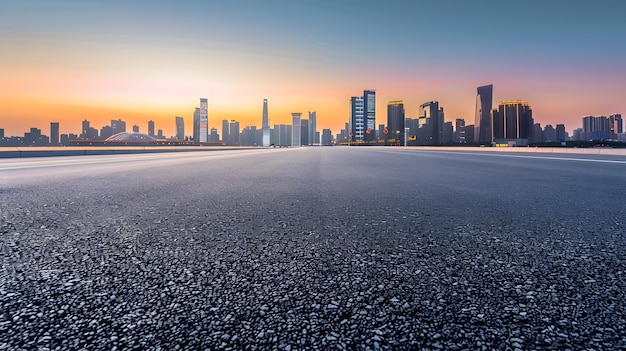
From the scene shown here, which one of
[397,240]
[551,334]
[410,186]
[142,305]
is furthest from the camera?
[410,186]

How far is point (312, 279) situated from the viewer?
227cm

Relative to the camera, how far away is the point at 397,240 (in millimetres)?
3230

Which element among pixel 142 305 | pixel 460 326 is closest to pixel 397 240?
pixel 460 326

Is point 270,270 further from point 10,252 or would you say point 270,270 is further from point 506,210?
point 506,210

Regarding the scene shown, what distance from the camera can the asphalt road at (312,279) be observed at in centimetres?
161

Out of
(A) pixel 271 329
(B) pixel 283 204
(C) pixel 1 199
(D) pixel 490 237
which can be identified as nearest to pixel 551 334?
(A) pixel 271 329

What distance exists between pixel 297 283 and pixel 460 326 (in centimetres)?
94

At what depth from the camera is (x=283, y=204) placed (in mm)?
5332

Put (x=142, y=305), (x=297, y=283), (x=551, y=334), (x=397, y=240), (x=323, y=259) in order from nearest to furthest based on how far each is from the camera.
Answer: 1. (x=551, y=334)
2. (x=142, y=305)
3. (x=297, y=283)
4. (x=323, y=259)
5. (x=397, y=240)

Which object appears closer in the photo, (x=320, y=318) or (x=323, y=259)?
(x=320, y=318)

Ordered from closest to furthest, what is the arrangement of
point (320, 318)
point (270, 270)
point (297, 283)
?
1. point (320, 318)
2. point (297, 283)
3. point (270, 270)

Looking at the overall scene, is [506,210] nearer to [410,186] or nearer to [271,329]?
[410,186]

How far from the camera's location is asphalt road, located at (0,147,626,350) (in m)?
1.61

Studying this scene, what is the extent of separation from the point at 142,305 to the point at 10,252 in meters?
1.77
